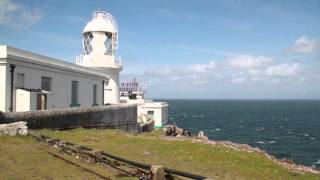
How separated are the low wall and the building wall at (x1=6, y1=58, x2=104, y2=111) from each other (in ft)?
10.9

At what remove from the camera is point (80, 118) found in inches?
1144

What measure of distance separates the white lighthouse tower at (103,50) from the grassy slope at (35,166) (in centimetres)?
3229

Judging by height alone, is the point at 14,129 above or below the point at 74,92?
below

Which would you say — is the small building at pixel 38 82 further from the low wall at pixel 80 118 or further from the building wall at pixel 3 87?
the low wall at pixel 80 118

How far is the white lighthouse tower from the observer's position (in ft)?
164

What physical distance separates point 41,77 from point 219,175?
21217mm

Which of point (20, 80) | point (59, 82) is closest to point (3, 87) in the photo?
point (20, 80)

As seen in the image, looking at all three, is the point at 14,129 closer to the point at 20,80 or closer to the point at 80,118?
the point at 80,118

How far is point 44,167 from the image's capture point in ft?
45.5

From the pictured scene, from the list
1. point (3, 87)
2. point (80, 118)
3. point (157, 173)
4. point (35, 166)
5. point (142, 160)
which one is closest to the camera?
point (157, 173)

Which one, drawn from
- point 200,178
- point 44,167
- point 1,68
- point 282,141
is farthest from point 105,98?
point 200,178

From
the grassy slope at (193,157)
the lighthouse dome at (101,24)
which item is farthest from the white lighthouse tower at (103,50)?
the grassy slope at (193,157)

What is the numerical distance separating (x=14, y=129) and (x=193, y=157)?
29.5 ft

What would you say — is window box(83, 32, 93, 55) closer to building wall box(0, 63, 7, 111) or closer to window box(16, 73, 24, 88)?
window box(16, 73, 24, 88)
